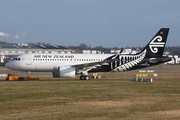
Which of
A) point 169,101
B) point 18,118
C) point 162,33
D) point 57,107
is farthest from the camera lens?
point 162,33

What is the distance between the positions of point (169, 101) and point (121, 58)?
27.6 meters

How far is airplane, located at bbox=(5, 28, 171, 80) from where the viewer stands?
54094 millimetres

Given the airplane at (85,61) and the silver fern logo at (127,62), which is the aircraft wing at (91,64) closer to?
the airplane at (85,61)

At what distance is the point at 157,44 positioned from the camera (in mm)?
57438

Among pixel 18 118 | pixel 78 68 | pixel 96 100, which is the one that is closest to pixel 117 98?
pixel 96 100

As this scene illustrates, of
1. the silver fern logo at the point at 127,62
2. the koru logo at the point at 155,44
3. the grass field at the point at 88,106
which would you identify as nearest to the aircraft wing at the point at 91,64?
the silver fern logo at the point at 127,62

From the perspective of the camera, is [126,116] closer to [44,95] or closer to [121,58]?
[44,95]

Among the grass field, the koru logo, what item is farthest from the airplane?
the grass field

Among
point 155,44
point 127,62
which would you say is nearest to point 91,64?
point 127,62

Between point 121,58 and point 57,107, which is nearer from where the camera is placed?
point 57,107

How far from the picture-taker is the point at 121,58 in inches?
2201

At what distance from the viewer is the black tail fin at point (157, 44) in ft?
187

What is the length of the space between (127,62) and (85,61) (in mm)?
5480

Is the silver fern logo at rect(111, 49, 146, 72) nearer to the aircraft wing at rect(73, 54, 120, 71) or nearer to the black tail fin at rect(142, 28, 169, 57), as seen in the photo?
the aircraft wing at rect(73, 54, 120, 71)
